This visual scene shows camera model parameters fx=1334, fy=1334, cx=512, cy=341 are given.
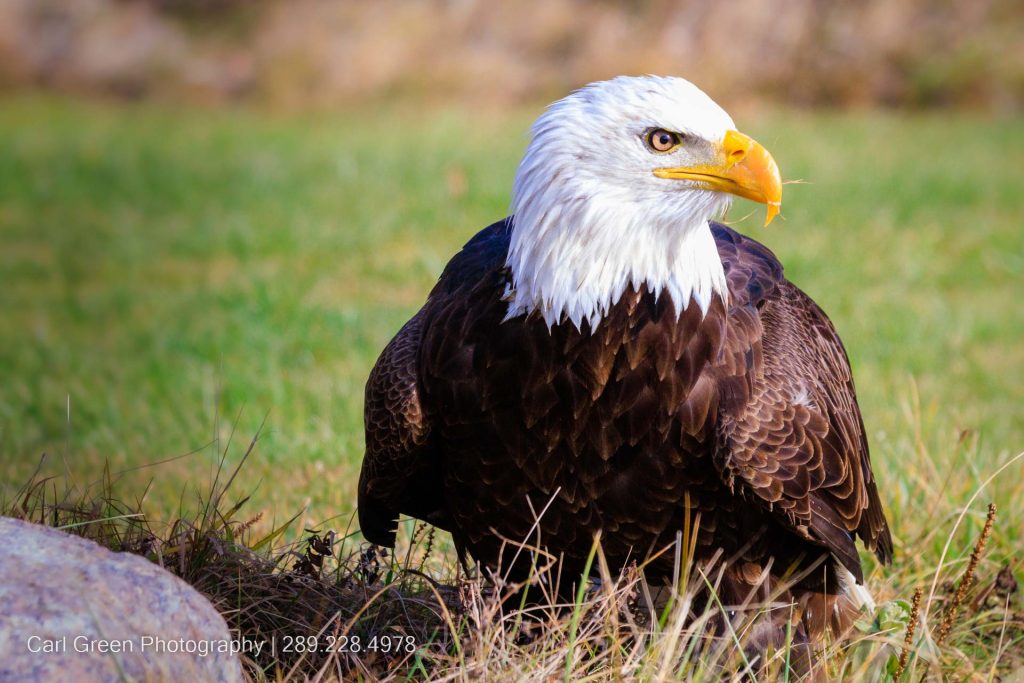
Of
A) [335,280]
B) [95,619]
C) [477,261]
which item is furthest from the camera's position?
[335,280]

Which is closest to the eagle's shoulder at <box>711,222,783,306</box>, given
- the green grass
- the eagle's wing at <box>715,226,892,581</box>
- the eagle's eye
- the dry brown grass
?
the eagle's wing at <box>715,226,892,581</box>

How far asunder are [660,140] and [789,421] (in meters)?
0.86

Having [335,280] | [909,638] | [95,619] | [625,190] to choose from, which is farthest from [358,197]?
[95,619]

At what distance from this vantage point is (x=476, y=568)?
3898mm

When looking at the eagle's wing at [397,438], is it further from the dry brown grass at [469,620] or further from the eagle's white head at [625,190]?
the eagle's white head at [625,190]

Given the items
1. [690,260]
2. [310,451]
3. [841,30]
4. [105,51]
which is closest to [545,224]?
[690,260]

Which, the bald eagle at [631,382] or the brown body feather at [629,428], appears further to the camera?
the brown body feather at [629,428]

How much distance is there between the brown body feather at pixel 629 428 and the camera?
351cm

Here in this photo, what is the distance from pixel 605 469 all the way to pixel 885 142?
36.6 feet

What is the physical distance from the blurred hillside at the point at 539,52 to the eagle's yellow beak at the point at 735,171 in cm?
1287

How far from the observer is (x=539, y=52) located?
56.8ft

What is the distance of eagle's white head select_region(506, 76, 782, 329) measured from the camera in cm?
331

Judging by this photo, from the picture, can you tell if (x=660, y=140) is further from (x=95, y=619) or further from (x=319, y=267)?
(x=319, y=267)

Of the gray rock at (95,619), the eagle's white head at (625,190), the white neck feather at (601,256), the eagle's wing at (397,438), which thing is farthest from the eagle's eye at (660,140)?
the gray rock at (95,619)
